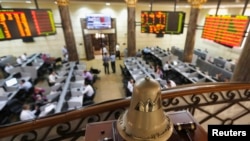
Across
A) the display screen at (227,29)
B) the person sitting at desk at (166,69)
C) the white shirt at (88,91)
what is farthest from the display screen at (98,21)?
the display screen at (227,29)

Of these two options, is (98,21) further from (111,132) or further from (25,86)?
(111,132)

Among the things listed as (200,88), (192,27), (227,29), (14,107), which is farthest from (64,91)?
(192,27)

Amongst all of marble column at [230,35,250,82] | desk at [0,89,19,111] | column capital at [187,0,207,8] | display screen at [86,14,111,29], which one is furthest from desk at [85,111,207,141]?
display screen at [86,14,111,29]

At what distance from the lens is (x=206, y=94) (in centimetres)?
167

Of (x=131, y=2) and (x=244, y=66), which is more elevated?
(x=131, y=2)

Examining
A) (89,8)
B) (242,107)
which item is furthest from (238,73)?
(89,8)

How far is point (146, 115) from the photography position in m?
0.68

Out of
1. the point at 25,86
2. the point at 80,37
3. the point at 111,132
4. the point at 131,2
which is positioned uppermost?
the point at 131,2

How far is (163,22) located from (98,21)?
22.9 feet

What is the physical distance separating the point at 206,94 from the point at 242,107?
22.3 inches

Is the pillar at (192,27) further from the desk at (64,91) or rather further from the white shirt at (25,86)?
the white shirt at (25,86)

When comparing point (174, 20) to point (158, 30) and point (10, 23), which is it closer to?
point (158, 30)

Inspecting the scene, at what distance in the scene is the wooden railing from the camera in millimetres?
1190

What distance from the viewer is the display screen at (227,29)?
185 inches
